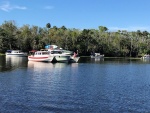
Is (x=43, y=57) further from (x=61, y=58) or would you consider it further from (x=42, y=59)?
(x=61, y=58)

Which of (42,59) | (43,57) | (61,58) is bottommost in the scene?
(42,59)

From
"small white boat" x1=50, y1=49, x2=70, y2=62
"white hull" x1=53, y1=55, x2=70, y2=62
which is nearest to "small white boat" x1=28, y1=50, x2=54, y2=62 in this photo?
"small white boat" x1=50, y1=49, x2=70, y2=62

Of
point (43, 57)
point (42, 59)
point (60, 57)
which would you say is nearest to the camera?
point (60, 57)

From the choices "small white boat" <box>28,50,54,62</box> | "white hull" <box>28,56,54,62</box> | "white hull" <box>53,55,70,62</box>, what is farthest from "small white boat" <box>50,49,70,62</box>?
"white hull" <box>28,56,54,62</box>

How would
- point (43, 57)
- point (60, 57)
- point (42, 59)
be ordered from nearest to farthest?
point (60, 57)
point (43, 57)
point (42, 59)

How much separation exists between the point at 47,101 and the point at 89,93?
7.05 metres

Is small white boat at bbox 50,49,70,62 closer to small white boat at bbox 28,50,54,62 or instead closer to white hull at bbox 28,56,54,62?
small white boat at bbox 28,50,54,62

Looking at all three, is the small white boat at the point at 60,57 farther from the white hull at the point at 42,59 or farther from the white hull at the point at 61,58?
the white hull at the point at 42,59

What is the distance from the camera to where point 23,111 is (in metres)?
27.4

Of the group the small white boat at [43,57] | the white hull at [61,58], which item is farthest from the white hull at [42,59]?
the white hull at [61,58]

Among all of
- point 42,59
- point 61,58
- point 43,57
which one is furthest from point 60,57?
point 42,59

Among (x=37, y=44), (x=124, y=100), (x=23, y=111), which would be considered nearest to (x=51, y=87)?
(x=124, y=100)

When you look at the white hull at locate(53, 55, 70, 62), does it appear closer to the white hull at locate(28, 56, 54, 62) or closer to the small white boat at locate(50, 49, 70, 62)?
the small white boat at locate(50, 49, 70, 62)

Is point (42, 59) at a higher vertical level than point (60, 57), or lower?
lower
